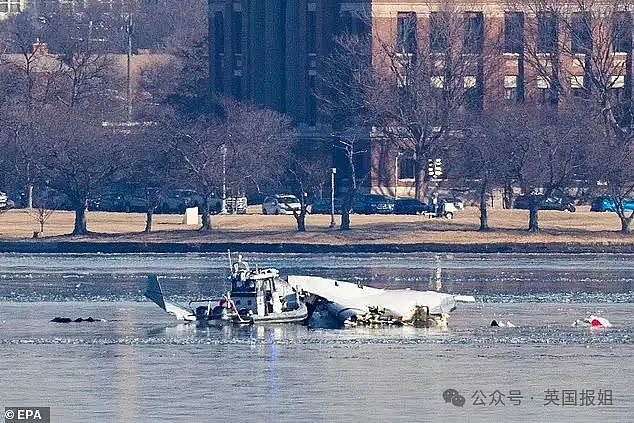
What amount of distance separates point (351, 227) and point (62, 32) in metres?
101

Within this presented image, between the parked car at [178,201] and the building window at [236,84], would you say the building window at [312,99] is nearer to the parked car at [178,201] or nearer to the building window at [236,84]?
the building window at [236,84]

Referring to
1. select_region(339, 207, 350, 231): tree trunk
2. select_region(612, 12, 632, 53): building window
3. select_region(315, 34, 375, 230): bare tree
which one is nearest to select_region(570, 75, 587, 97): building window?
select_region(612, 12, 632, 53): building window

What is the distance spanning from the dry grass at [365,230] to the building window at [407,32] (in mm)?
15863

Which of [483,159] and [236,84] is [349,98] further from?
[483,159]

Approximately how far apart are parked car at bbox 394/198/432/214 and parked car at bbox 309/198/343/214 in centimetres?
280

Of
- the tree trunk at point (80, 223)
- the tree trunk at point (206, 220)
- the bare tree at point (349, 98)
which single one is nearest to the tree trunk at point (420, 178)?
the bare tree at point (349, 98)

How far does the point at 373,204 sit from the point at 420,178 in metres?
2.84

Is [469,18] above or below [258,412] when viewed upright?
above

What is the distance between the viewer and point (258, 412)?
39.1m

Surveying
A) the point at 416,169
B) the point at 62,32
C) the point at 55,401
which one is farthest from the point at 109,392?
the point at 62,32

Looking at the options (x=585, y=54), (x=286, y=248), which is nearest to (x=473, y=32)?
(x=585, y=54)

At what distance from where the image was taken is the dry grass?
308 ft

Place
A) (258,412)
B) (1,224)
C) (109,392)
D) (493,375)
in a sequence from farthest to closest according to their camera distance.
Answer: (1,224), (493,375), (109,392), (258,412)

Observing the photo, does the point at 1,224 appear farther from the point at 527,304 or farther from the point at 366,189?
the point at 527,304
